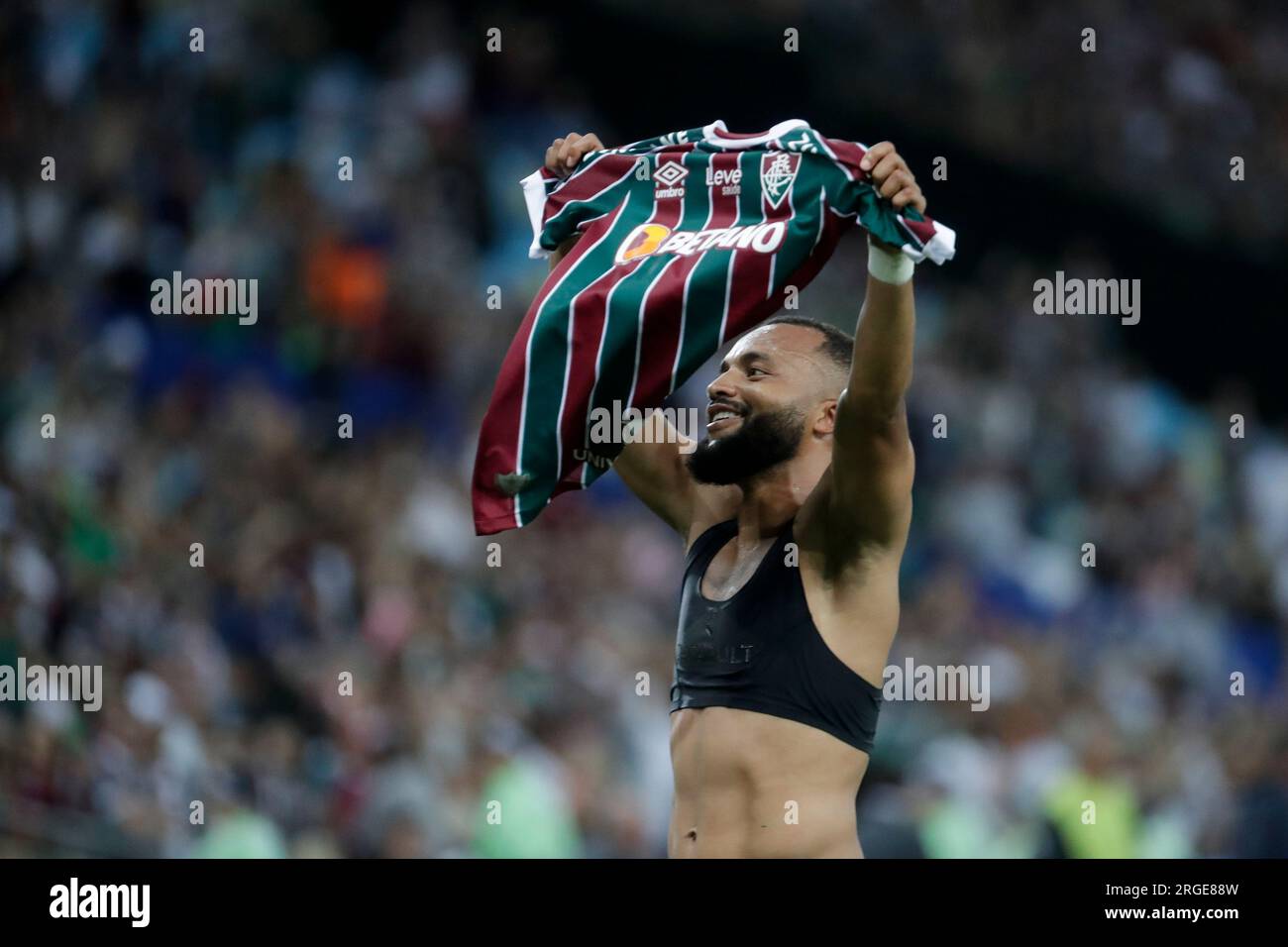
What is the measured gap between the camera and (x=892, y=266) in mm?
3797

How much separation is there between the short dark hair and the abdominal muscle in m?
0.86

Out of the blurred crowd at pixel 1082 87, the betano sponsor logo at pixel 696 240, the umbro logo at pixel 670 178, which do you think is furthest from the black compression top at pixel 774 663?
the blurred crowd at pixel 1082 87

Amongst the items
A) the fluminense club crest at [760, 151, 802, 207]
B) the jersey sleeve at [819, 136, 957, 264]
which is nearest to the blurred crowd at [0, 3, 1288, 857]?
the fluminense club crest at [760, 151, 802, 207]

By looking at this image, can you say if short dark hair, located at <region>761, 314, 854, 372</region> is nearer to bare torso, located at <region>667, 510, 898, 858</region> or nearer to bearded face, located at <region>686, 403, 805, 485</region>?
bearded face, located at <region>686, 403, 805, 485</region>

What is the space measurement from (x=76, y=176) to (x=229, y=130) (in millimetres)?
786

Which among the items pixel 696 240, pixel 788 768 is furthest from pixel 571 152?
pixel 788 768

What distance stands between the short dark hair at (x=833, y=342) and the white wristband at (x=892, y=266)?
579 millimetres

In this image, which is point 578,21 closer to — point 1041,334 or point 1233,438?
point 1041,334

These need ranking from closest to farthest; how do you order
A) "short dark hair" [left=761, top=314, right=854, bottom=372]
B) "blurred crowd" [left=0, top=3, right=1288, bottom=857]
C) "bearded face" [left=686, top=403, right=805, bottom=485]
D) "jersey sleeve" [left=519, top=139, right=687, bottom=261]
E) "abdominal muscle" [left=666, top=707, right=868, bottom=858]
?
"abdominal muscle" [left=666, top=707, right=868, bottom=858] < "bearded face" [left=686, top=403, right=805, bottom=485] < "short dark hair" [left=761, top=314, right=854, bottom=372] < "jersey sleeve" [left=519, top=139, right=687, bottom=261] < "blurred crowd" [left=0, top=3, right=1288, bottom=857]

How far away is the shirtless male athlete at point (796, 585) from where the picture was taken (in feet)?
12.9

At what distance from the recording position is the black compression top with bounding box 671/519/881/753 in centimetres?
411

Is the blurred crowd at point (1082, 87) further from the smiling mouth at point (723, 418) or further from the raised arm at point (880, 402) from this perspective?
the raised arm at point (880, 402)

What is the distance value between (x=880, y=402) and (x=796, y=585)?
53 cm
